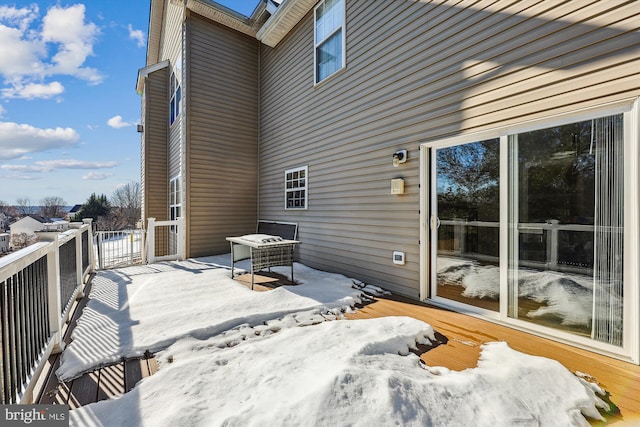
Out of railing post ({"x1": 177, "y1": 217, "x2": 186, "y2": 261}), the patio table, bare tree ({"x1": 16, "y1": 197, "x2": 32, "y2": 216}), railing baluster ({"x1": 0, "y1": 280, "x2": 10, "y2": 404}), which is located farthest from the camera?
bare tree ({"x1": 16, "y1": 197, "x2": 32, "y2": 216})

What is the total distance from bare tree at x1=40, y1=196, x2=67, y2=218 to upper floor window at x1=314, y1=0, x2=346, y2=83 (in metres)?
32.6

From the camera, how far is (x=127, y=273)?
16.9ft

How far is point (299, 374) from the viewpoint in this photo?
1.88 meters

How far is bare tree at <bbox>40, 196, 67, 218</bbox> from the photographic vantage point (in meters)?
27.1

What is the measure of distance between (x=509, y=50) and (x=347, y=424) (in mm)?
3523

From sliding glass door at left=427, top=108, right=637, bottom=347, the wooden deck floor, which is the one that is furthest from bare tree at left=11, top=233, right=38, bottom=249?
sliding glass door at left=427, top=108, right=637, bottom=347

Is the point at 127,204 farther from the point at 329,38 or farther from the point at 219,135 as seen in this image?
the point at 329,38

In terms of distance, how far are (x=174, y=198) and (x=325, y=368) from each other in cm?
801

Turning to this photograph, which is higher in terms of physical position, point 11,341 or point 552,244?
point 552,244

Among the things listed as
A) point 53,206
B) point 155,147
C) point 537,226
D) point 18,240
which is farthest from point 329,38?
point 53,206

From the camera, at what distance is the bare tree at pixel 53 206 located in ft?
88.8

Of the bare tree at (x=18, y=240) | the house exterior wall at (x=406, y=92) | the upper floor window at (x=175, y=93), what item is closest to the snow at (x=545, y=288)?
the house exterior wall at (x=406, y=92)

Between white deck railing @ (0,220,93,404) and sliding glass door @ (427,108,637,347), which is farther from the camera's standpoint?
sliding glass door @ (427,108,637,347)

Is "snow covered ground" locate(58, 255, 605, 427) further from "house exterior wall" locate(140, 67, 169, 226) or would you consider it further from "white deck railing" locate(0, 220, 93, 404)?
"house exterior wall" locate(140, 67, 169, 226)
